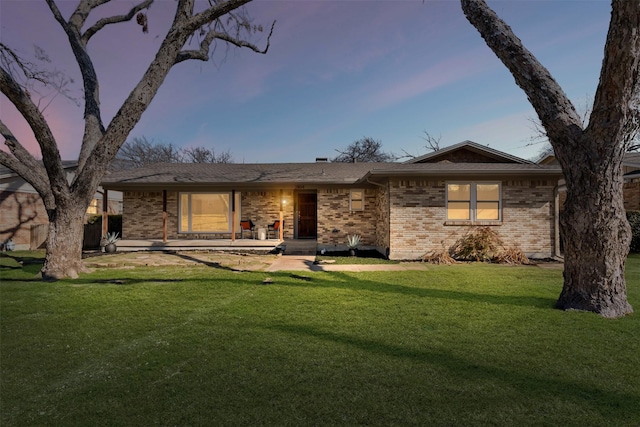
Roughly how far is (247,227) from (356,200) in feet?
15.3

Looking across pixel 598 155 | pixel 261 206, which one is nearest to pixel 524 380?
pixel 598 155

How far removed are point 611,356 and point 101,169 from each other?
986 cm

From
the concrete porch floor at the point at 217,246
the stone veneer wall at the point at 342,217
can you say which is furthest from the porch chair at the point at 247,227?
the stone veneer wall at the point at 342,217

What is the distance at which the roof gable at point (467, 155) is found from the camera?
42.3 feet

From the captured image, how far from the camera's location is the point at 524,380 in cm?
290

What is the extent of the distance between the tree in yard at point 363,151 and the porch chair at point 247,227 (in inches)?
999

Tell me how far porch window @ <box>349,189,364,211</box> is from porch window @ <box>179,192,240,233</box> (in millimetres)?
4916

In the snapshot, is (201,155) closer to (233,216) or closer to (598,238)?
(233,216)

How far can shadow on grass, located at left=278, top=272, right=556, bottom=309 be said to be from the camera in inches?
221

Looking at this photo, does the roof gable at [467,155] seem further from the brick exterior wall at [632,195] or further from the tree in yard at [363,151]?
the tree in yard at [363,151]

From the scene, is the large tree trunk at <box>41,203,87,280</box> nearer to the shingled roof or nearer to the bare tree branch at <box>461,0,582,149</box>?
the shingled roof

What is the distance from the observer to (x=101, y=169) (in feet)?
26.4

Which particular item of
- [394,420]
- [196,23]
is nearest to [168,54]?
[196,23]

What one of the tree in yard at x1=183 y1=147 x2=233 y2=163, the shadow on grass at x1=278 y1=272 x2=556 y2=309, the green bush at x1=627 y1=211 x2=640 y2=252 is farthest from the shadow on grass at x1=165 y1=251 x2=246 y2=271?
the tree in yard at x1=183 y1=147 x2=233 y2=163
